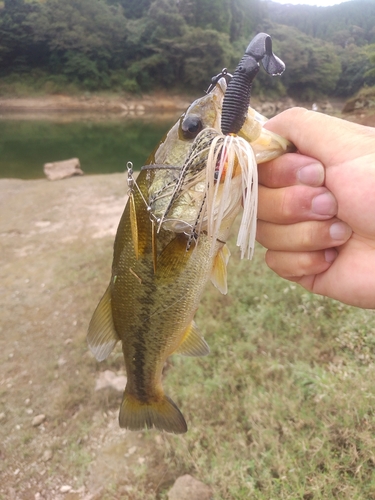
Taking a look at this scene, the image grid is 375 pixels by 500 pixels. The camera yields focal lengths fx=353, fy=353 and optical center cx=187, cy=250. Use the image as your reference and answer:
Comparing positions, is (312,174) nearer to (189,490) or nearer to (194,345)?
(194,345)

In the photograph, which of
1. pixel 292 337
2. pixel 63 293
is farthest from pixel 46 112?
pixel 292 337

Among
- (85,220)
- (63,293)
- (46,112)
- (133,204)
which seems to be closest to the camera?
(133,204)

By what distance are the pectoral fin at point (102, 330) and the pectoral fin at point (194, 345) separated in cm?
41

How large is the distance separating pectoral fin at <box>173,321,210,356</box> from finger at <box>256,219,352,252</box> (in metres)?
0.69

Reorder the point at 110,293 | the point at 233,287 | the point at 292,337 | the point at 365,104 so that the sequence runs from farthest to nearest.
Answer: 1. the point at 365,104
2. the point at 233,287
3. the point at 292,337
4. the point at 110,293

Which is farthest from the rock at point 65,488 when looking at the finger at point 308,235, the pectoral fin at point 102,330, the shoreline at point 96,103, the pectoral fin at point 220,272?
the shoreline at point 96,103

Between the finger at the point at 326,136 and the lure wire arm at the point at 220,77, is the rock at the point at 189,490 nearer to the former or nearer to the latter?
the finger at the point at 326,136

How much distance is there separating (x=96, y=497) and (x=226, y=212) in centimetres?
274

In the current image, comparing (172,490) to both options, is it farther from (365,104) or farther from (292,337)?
(365,104)

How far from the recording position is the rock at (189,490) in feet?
8.21

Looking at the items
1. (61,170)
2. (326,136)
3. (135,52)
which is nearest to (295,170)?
(326,136)

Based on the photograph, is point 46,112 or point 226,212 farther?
point 46,112

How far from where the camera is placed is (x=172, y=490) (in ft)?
8.52

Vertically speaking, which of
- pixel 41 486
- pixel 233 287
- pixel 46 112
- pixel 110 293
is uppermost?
pixel 110 293
